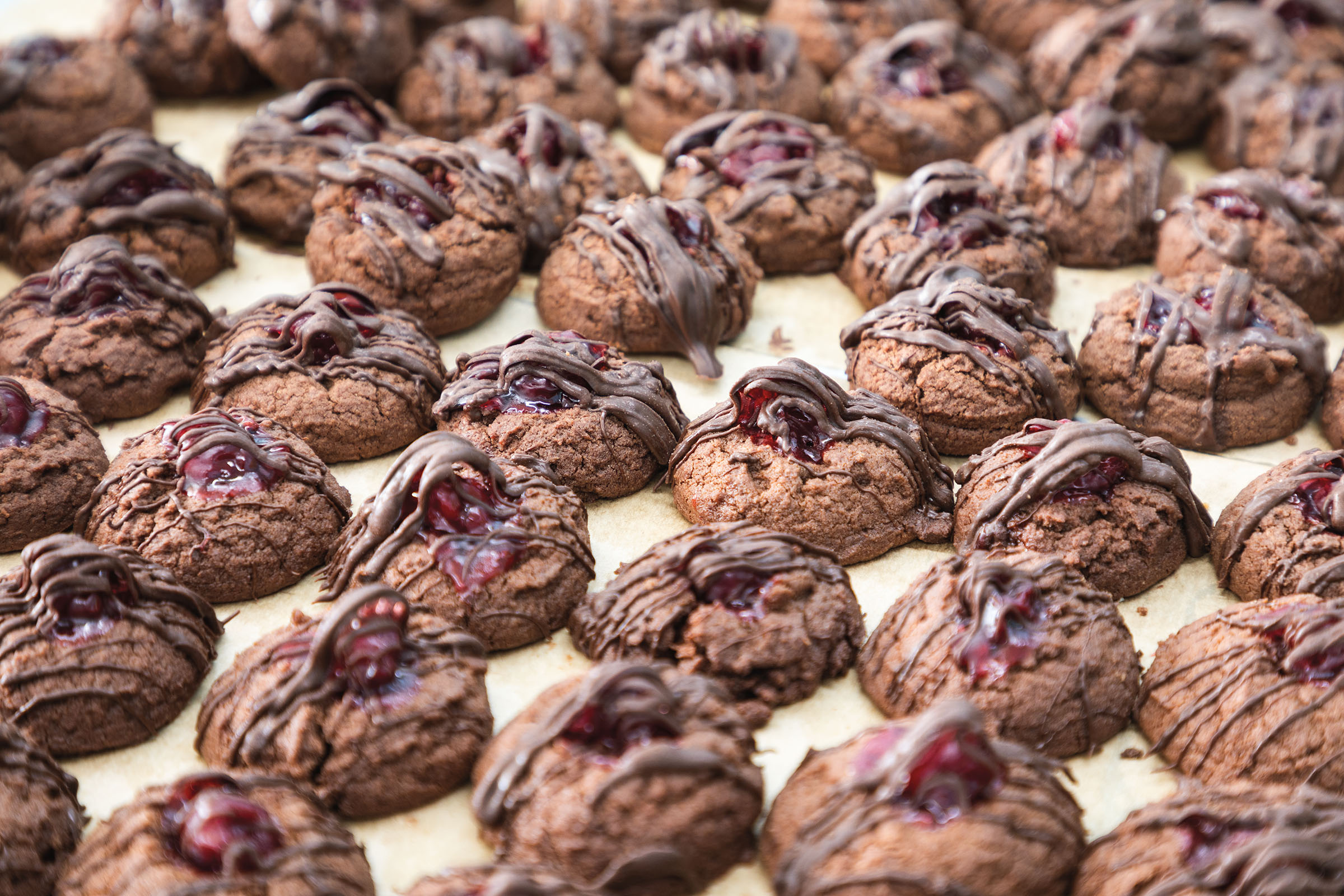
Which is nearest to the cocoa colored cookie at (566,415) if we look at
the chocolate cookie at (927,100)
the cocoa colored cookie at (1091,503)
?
the cocoa colored cookie at (1091,503)

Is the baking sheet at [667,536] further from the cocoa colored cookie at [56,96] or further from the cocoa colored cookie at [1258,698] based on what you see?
the cocoa colored cookie at [56,96]

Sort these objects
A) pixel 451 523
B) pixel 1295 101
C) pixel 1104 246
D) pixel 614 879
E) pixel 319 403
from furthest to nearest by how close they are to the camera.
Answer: pixel 1295 101, pixel 1104 246, pixel 319 403, pixel 451 523, pixel 614 879

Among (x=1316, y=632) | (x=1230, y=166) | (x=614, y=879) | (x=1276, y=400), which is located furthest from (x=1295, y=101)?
(x=614, y=879)

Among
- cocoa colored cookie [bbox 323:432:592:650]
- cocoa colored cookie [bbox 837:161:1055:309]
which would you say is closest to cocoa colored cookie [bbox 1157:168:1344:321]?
cocoa colored cookie [bbox 837:161:1055:309]

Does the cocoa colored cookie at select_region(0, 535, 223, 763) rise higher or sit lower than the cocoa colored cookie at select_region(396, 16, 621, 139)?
lower

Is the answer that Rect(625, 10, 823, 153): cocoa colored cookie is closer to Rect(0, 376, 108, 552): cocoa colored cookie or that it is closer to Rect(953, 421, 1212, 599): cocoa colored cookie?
Rect(953, 421, 1212, 599): cocoa colored cookie

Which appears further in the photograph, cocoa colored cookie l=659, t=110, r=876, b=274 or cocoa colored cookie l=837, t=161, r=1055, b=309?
cocoa colored cookie l=659, t=110, r=876, b=274

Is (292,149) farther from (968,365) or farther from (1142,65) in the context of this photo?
(1142,65)

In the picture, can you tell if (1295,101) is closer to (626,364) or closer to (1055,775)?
(626,364)
